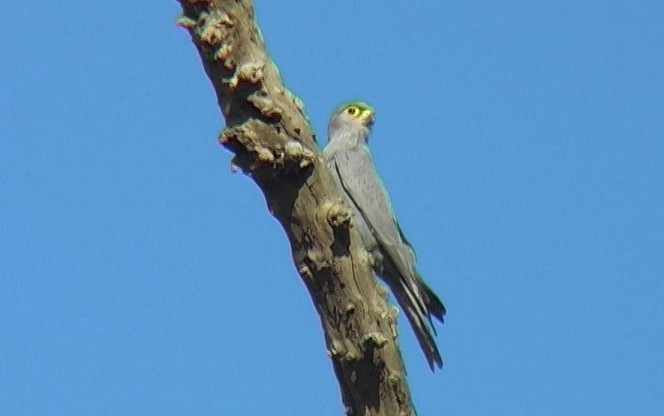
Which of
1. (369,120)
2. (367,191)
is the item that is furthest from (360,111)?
(367,191)

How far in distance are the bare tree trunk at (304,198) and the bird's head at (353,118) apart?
20.5ft

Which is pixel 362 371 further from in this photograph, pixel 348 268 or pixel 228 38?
pixel 228 38

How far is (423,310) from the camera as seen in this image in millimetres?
8633

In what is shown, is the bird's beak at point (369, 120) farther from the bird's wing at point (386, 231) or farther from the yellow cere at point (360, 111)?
the bird's wing at point (386, 231)

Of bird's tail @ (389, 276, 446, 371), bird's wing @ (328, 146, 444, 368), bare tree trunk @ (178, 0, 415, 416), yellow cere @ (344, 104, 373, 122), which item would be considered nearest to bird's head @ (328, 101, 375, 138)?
yellow cere @ (344, 104, 373, 122)

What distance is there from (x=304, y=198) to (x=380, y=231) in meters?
4.50

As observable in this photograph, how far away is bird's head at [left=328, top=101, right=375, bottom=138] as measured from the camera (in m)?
11.6

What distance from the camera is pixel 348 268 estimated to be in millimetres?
5227

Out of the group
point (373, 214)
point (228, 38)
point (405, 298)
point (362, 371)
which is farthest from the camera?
point (373, 214)

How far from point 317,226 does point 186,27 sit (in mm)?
1080

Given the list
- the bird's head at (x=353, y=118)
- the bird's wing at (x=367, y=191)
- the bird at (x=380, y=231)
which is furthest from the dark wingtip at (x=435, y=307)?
the bird's head at (x=353, y=118)

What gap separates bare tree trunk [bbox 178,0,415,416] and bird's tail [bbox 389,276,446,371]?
2.57 meters

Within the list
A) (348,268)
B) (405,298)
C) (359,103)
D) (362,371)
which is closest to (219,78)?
(348,268)

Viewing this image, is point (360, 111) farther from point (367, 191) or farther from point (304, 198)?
point (304, 198)
